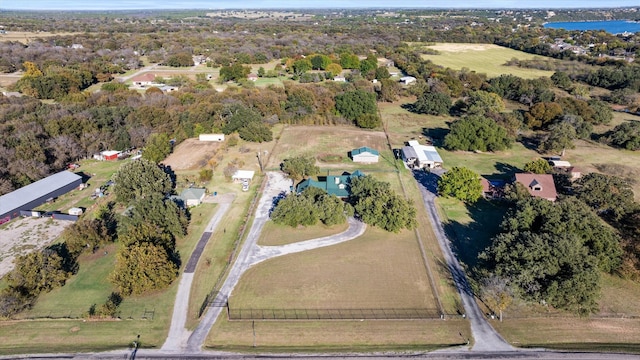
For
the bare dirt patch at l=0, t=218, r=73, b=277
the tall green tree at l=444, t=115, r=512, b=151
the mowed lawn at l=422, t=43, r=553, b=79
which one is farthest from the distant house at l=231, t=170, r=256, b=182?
the mowed lawn at l=422, t=43, r=553, b=79

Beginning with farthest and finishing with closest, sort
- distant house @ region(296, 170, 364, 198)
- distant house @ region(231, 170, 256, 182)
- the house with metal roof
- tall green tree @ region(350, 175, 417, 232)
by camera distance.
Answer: distant house @ region(231, 170, 256, 182) → distant house @ region(296, 170, 364, 198) → the house with metal roof → tall green tree @ region(350, 175, 417, 232)

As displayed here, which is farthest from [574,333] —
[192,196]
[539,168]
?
[192,196]

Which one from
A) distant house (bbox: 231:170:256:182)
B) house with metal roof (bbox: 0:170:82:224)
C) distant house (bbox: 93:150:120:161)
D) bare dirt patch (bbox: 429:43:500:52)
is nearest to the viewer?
house with metal roof (bbox: 0:170:82:224)

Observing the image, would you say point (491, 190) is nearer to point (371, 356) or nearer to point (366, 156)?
point (366, 156)

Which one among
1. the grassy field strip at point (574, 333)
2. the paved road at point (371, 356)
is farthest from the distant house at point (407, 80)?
the paved road at point (371, 356)

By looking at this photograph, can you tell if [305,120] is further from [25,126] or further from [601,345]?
[601,345]

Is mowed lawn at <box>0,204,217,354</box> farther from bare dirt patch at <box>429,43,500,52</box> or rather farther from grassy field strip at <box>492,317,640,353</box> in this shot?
bare dirt patch at <box>429,43,500,52</box>

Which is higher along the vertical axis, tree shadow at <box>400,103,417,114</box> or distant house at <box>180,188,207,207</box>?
tree shadow at <box>400,103,417,114</box>
